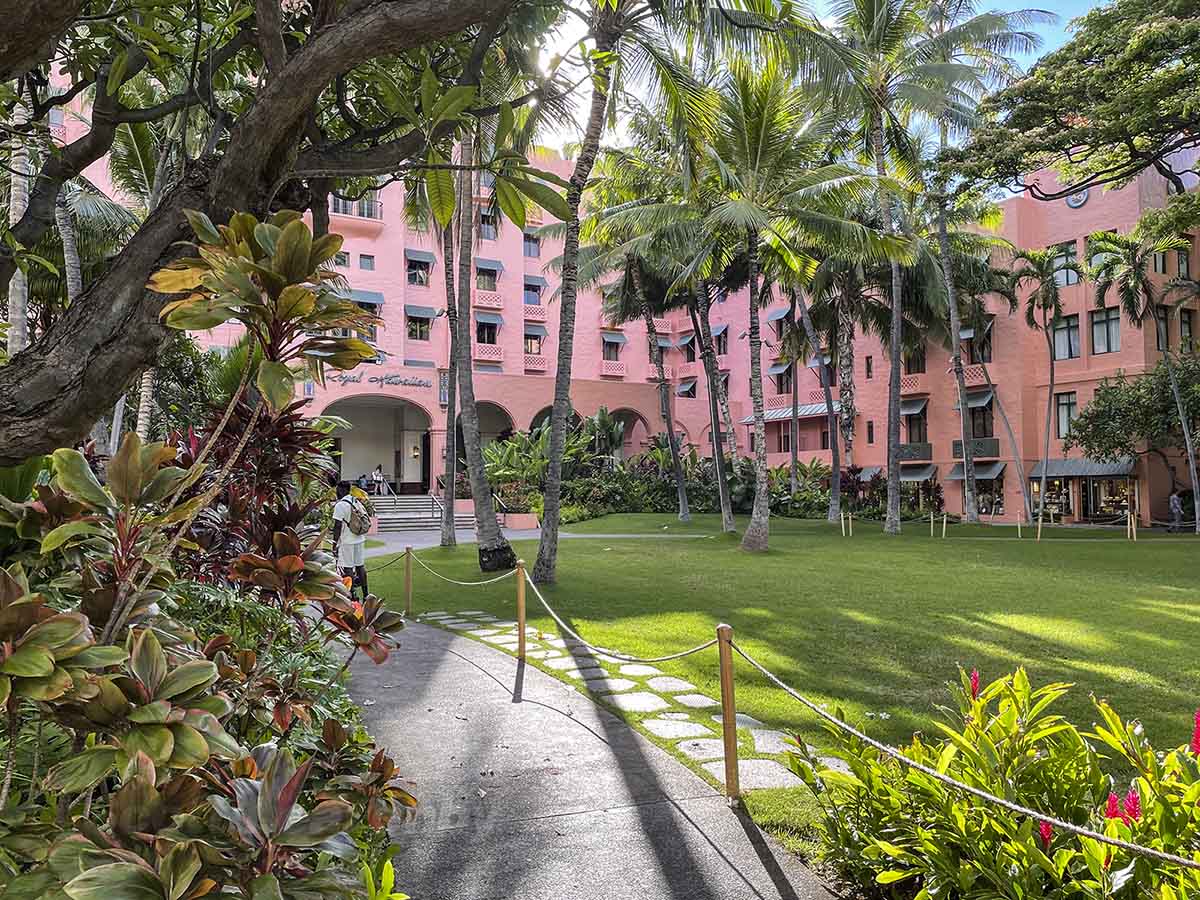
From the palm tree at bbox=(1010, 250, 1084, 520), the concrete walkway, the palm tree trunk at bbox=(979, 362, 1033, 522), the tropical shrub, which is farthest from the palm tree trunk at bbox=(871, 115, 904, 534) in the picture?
the tropical shrub

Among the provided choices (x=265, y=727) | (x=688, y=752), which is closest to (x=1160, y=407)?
(x=688, y=752)

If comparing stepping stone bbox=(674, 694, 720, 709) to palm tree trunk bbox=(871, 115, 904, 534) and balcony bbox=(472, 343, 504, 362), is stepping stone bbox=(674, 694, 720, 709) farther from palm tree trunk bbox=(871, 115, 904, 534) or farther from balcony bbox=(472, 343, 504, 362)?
balcony bbox=(472, 343, 504, 362)

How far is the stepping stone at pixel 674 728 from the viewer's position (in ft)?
16.4

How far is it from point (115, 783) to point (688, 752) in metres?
3.25

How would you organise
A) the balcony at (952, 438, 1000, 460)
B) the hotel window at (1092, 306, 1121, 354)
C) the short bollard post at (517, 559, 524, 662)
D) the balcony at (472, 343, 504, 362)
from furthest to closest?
the balcony at (472, 343, 504, 362), the balcony at (952, 438, 1000, 460), the hotel window at (1092, 306, 1121, 354), the short bollard post at (517, 559, 524, 662)

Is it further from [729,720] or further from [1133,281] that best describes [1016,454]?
[729,720]

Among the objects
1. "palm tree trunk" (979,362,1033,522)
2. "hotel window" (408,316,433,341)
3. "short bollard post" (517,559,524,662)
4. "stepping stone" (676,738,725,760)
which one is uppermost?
"hotel window" (408,316,433,341)

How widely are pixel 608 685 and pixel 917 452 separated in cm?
3049

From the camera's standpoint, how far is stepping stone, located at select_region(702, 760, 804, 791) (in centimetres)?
414

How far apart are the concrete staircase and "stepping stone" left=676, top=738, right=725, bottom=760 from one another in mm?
22843

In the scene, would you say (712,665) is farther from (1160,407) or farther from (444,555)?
(1160,407)

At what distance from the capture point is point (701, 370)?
136 feet

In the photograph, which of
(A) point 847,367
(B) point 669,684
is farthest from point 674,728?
(A) point 847,367

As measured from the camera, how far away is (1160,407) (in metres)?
24.8
